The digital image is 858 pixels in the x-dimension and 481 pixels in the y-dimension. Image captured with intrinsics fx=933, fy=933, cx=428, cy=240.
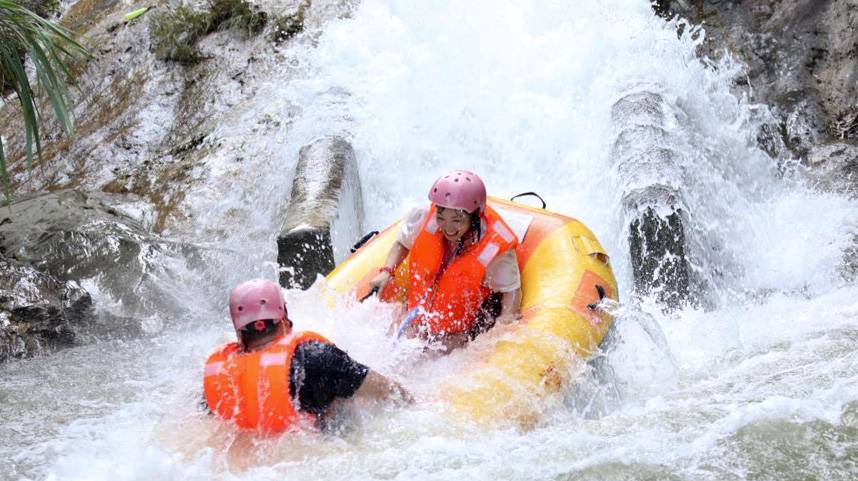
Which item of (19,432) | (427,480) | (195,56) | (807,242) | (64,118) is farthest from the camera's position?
(195,56)

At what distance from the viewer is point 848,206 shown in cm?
709

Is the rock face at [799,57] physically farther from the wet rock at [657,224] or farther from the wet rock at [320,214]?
the wet rock at [320,214]

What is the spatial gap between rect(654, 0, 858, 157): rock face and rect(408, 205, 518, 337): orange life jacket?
4347 millimetres

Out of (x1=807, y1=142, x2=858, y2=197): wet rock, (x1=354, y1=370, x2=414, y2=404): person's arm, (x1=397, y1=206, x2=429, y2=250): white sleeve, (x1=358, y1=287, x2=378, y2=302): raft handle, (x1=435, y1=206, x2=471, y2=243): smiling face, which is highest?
(x1=807, y1=142, x2=858, y2=197): wet rock

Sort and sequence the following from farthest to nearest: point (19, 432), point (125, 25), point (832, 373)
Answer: point (125, 25)
point (19, 432)
point (832, 373)

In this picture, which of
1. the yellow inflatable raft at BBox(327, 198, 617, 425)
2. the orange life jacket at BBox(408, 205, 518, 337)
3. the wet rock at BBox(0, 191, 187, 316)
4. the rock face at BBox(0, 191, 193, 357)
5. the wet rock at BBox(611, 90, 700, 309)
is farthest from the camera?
the wet rock at BBox(0, 191, 187, 316)

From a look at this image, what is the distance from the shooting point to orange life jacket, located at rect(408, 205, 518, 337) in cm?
472

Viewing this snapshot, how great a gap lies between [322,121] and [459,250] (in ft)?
12.2

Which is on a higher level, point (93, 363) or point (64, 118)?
point (64, 118)

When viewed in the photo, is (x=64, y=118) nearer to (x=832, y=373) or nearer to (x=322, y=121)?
(x=322, y=121)

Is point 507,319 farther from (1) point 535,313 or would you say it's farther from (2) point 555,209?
(2) point 555,209

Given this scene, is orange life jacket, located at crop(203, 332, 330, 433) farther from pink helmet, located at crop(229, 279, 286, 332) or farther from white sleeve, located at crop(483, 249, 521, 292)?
white sleeve, located at crop(483, 249, 521, 292)

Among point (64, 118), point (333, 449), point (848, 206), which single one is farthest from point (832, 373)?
point (64, 118)

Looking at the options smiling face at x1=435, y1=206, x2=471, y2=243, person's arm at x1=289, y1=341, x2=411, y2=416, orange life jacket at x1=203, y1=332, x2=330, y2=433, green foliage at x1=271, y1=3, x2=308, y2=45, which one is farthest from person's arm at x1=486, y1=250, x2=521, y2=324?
green foliage at x1=271, y1=3, x2=308, y2=45
